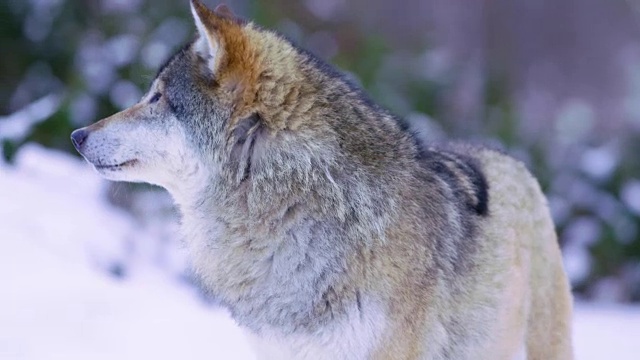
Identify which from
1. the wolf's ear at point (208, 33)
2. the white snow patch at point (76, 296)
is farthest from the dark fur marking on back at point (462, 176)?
the white snow patch at point (76, 296)

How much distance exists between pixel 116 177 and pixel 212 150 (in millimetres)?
485

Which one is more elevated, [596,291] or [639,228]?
[639,228]

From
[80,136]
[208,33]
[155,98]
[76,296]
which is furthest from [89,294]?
[208,33]

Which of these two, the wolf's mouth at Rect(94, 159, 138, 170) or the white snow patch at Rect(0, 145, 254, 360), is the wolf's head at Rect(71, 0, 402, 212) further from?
the white snow patch at Rect(0, 145, 254, 360)

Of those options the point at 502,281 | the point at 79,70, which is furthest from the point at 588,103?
the point at 502,281

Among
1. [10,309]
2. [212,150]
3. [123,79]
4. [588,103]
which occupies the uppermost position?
[588,103]

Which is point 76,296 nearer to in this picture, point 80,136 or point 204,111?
point 80,136

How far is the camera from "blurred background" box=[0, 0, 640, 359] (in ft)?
→ 21.5

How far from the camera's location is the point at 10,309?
17.9 ft

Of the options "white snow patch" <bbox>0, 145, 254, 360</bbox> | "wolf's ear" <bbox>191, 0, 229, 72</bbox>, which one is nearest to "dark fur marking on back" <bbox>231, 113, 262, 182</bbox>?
"wolf's ear" <bbox>191, 0, 229, 72</bbox>

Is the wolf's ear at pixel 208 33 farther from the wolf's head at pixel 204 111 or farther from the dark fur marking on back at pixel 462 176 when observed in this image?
→ the dark fur marking on back at pixel 462 176

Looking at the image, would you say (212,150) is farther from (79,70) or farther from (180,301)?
(79,70)

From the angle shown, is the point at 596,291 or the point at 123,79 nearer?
the point at 123,79

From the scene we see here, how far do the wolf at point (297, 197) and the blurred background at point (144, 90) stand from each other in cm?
64
